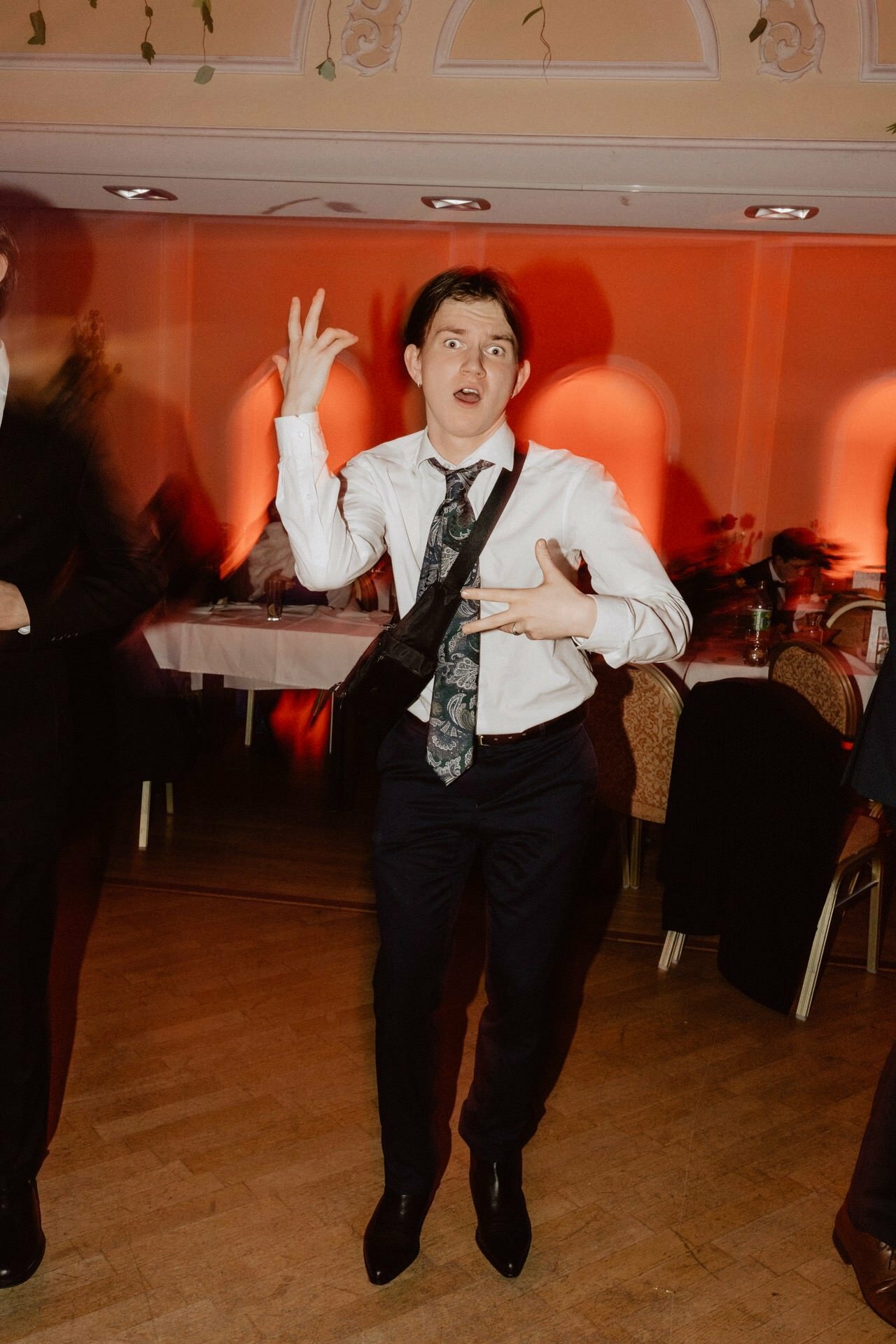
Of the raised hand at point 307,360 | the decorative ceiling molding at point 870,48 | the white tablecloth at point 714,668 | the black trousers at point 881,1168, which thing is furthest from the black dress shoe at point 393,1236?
the decorative ceiling molding at point 870,48

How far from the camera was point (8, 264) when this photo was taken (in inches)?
65.6

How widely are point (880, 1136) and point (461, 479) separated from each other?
4.17 feet

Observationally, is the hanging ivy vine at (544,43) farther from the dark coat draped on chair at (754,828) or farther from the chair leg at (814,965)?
the chair leg at (814,965)

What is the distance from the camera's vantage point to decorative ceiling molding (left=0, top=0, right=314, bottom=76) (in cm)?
454

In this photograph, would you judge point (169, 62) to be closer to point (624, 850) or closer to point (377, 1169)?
point (624, 850)

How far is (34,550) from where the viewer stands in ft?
5.51

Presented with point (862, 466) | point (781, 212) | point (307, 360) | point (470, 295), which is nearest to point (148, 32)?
point (781, 212)

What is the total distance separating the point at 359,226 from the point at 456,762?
291 inches

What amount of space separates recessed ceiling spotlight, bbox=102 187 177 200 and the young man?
3911 millimetres

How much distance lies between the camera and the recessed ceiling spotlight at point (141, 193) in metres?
5.14

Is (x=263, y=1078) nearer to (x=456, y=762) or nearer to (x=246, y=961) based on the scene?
(x=246, y=961)

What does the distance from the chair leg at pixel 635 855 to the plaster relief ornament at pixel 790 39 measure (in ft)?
9.84

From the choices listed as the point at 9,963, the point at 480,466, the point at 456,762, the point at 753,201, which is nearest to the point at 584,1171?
the point at 456,762

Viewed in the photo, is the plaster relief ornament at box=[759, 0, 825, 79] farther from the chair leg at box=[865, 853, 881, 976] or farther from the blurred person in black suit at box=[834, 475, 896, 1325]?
the blurred person in black suit at box=[834, 475, 896, 1325]
